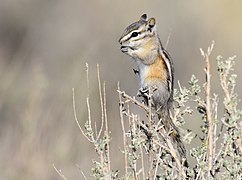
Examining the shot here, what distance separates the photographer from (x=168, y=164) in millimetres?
6836

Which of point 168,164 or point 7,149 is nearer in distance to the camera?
point 168,164

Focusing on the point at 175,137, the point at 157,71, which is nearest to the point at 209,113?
the point at 175,137

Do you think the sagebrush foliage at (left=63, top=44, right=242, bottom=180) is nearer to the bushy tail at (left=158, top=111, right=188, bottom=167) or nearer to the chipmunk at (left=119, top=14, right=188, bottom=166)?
the bushy tail at (left=158, top=111, right=188, bottom=167)

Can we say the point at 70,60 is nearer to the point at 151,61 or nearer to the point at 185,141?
the point at 151,61

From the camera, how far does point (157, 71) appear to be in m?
7.82

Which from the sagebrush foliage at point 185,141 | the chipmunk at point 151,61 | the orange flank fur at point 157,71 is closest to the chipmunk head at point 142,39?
the chipmunk at point 151,61

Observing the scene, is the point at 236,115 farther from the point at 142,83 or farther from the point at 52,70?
the point at 52,70

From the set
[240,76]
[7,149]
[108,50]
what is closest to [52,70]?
[108,50]

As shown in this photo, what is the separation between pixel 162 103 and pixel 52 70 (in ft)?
27.4

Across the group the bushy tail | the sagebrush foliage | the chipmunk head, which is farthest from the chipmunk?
the sagebrush foliage

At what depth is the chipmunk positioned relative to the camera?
7.67 metres

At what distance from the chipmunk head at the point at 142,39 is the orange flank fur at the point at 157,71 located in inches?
4.1

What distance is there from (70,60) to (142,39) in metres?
6.63

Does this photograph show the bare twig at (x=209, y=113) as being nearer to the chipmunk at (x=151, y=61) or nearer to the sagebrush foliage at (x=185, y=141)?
the sagebrush foliage at (x=185, y=141)
